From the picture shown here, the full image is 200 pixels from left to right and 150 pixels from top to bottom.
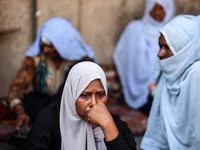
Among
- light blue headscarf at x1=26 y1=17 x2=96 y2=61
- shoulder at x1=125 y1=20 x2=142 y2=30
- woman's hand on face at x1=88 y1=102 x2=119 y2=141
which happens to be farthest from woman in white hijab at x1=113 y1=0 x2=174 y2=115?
woman's hand on face at x1=88 y1=102 x2=119 y2=141

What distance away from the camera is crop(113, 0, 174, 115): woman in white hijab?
205 inches

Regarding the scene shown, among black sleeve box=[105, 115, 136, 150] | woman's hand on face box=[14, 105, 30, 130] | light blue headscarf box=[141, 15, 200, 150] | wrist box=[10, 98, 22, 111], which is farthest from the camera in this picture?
wrist box=[10, 98, 22, 111]

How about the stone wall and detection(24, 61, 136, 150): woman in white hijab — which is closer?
detection(24, 61, 136, 150): woman in white hijab

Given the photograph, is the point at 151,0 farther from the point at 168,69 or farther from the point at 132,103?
the point at 168,69

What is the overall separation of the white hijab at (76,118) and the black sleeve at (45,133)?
0.20 ft

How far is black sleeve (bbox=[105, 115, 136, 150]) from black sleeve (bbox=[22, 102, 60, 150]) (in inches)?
15.9

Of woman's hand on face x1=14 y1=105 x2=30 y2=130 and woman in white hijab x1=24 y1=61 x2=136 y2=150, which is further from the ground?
woman in white hijab x1=24 y1=61 x2=136 y2=150

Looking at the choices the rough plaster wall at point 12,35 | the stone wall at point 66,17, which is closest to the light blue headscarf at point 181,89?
the stone wall at point 66,17

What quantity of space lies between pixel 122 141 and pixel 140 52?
3.18 meters

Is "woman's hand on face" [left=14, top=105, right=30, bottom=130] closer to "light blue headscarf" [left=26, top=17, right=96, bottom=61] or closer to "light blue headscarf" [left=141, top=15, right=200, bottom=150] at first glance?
"light blue headscarf" [left=26, top=17, right=96, bottom=61]

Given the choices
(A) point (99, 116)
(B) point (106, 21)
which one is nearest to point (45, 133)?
(A) point (99, 116)

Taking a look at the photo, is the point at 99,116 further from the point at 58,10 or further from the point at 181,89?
the point at 58,10

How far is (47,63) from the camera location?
14.1 ft

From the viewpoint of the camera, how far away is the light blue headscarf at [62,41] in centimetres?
420
